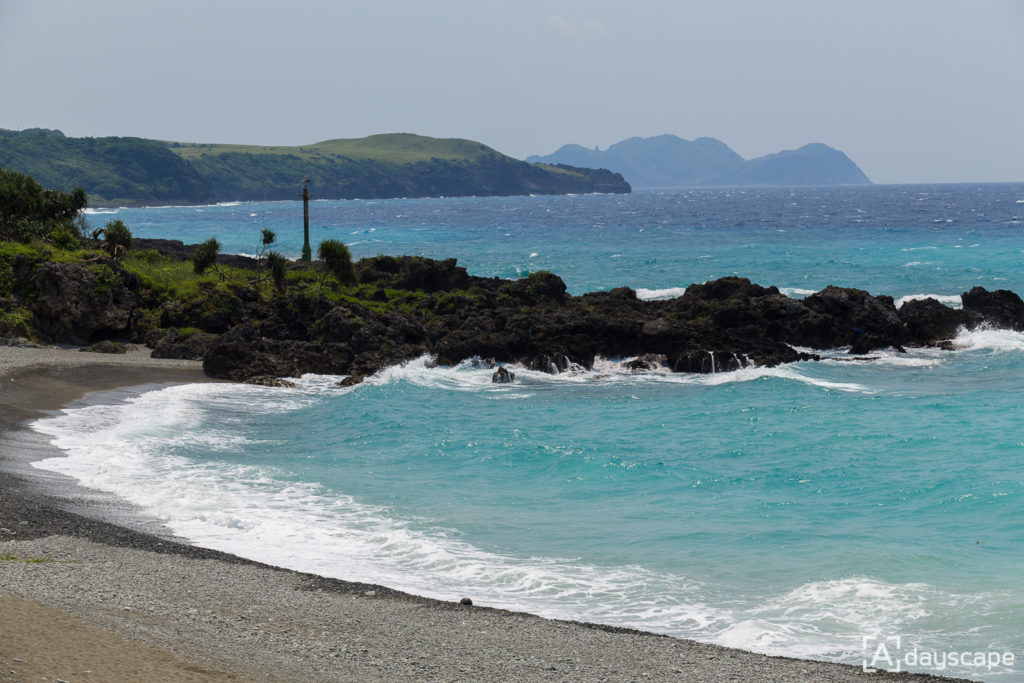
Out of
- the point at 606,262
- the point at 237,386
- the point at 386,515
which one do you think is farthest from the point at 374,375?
the point at 606,262

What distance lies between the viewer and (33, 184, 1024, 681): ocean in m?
12.2

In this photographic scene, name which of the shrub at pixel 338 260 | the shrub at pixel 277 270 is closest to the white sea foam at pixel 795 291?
the shrub at pixel 338 260

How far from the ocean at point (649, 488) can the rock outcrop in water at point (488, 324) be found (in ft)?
3.60

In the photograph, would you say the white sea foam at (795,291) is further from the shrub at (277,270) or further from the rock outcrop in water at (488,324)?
the shrub at (277,270)

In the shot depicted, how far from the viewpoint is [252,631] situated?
32.6ft

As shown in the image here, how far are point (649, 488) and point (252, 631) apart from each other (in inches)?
392

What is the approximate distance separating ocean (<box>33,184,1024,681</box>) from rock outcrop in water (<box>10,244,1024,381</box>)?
110 centimetres

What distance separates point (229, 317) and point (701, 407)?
62.2 feet

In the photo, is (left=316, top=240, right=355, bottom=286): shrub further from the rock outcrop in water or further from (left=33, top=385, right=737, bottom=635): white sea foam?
(left=33, top=385, right=737, bottom=635): white sea foam

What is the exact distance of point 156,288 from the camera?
3728 centimetres

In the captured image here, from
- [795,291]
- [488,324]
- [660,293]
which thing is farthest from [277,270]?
[795,291]

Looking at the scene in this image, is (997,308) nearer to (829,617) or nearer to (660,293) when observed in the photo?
(660,293)
